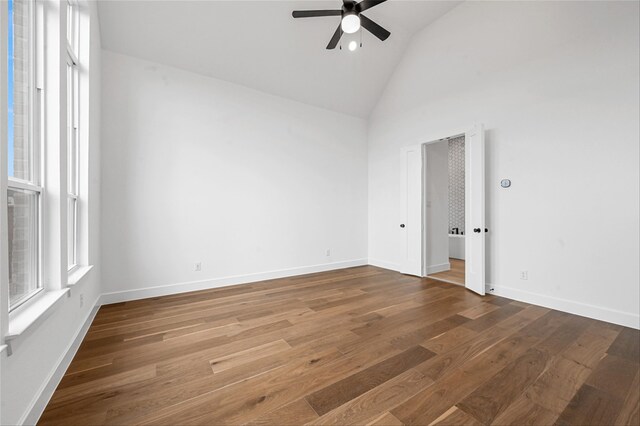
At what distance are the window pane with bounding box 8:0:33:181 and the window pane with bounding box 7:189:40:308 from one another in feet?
0.50

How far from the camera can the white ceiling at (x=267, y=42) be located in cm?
320

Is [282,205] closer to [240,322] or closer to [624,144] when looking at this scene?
[240,322]

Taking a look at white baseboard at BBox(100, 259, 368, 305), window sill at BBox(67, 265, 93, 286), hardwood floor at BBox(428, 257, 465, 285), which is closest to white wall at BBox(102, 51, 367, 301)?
white baseboard at BBox(100, 259, 368, 305)

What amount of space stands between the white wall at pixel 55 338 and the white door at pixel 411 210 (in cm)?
447

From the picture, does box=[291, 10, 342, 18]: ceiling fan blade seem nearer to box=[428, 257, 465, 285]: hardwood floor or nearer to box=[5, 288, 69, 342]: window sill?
box=[5, 288, 69, 342]: window sill

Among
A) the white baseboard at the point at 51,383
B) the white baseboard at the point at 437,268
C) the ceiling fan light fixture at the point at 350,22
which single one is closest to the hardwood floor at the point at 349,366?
the white baseboard at the point at 51,383

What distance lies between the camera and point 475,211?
147 inches

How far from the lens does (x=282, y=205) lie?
466 centimetres

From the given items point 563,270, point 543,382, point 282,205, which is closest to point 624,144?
point 563,270

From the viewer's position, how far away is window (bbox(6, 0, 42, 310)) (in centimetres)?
148

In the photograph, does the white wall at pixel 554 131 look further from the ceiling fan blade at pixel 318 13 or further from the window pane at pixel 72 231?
the window pane at pixel 72 231

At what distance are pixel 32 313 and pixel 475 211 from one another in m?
4.48

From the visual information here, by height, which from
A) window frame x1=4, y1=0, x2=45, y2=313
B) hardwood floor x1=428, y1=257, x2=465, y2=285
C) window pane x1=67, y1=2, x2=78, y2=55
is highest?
window pane x1=67, y1=2, x2=78, y2=55

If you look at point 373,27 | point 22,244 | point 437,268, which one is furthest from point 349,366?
point 437,268
